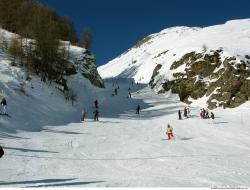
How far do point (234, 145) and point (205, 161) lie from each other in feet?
25.2

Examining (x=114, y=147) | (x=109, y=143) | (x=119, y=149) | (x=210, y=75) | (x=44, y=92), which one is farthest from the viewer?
(x=210, y=75)

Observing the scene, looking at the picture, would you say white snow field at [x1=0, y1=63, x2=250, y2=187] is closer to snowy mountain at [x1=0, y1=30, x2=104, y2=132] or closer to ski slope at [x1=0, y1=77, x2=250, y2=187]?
ski slope at [x1=0, y1=77, x2=250, y2=187]

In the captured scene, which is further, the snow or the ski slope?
the snow

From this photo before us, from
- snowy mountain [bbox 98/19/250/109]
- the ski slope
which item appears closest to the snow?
the ski slope

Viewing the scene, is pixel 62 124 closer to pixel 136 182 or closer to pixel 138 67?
pixel 136 182

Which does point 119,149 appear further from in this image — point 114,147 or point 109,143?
point 109,143

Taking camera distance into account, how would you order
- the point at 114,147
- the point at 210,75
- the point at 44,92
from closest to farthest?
1. the point at 114,147
2. the point at 44,92
3. the point at 210,75

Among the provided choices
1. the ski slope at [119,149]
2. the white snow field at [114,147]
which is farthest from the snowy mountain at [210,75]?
the ski slope at [119,149]

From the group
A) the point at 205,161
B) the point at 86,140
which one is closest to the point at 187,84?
the point at 86,140

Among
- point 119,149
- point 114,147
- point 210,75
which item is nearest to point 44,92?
point 114,147

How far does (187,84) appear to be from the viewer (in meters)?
62.8

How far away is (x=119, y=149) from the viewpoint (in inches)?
971

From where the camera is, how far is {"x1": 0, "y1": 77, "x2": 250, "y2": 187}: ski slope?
1591 cm

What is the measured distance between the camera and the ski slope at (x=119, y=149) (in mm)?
15914
